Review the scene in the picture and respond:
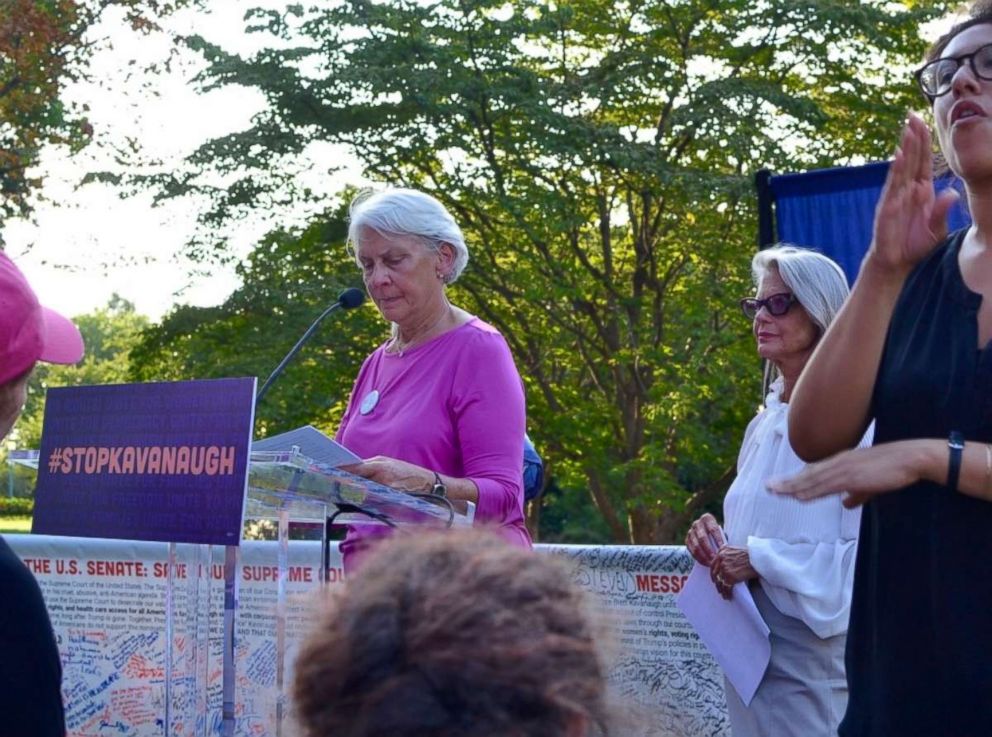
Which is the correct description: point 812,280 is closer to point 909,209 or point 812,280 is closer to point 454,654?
point 909,209

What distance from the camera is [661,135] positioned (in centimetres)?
1756

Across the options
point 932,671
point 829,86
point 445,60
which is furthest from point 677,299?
point 932,671

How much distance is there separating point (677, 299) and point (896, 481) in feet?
54.9

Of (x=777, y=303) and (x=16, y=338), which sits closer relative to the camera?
(x=16, y=338)

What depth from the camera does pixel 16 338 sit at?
7.18 ft

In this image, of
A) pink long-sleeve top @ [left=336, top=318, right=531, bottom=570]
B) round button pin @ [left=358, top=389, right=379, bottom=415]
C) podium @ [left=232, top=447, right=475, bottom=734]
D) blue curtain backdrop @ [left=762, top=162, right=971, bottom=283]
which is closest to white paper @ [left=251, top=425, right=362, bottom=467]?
podium @ [left=232, top=447, right=475, bottom=734]

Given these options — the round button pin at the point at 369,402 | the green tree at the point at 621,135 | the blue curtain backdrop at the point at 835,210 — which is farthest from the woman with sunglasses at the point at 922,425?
the green tree at the point at 621,135

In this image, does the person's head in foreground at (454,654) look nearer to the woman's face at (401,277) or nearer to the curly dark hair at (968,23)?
the curly dark hair at (968,23)

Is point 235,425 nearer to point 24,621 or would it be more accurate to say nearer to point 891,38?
point 24,621

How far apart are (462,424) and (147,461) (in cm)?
81

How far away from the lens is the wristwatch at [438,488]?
3.19 meters
